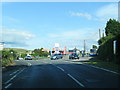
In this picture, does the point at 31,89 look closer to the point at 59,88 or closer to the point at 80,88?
the point at 59,88

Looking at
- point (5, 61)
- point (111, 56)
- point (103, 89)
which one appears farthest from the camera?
point (5, 61)

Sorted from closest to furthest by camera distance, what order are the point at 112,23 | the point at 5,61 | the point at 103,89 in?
the point at 103,89 → the point at 5,61 → the point at 112,23

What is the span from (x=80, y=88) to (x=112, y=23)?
60.1m

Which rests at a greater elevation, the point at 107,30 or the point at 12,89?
the point at 107,30

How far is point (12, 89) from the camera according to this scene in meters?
12.0

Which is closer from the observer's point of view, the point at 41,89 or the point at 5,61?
the point at 41,89

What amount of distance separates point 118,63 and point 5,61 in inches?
708

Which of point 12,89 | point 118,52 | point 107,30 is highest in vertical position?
point 107,30

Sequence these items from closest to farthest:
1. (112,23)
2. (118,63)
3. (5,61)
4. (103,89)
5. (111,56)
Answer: (103,89)
(118,63)
(111,56)
(5,61)
(112,23)

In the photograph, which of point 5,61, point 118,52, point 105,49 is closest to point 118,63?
point 118,52

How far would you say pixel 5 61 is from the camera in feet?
125

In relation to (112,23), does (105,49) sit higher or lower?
lower

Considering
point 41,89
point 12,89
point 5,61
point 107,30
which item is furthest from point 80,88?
point 107,30

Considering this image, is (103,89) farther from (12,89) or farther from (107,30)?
(107,30)
